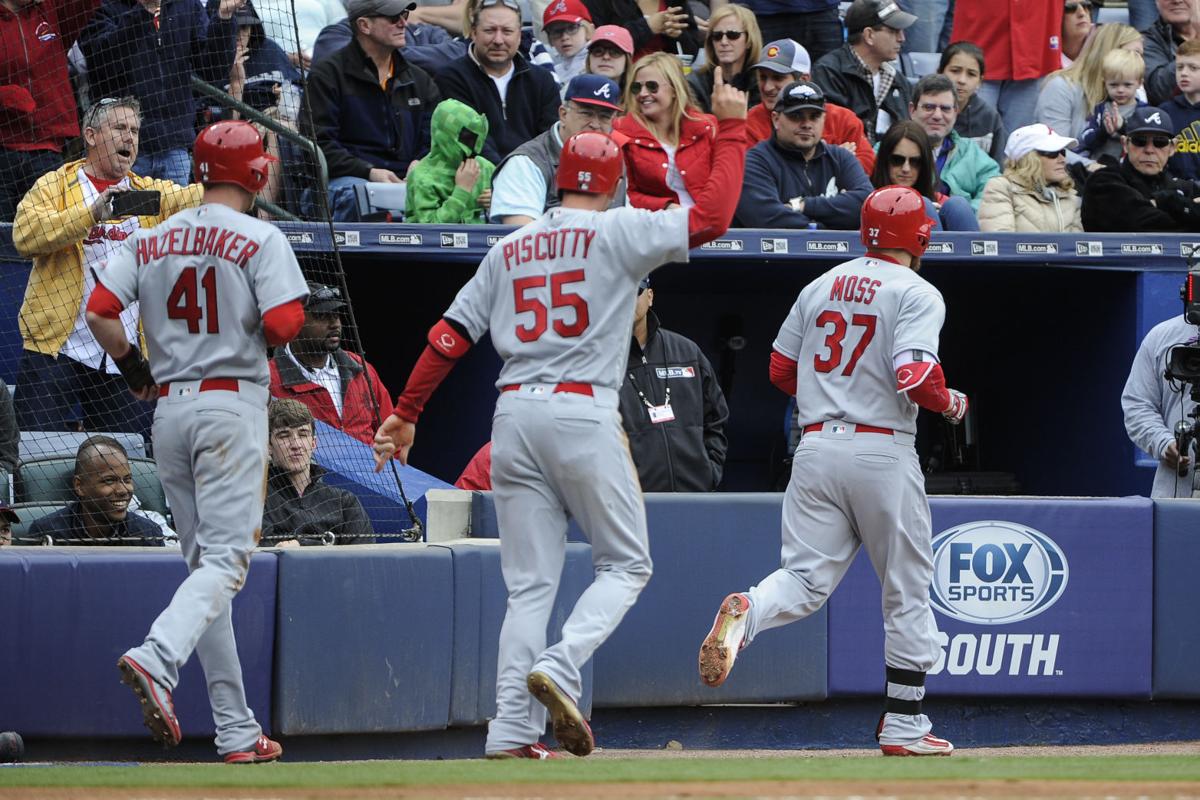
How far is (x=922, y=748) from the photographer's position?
239 inches

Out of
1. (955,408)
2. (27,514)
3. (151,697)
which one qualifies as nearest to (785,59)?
(955,408)

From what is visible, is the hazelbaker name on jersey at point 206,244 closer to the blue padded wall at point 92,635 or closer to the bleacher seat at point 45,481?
the blue padded wall at point 92,635

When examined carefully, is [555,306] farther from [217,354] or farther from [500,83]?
[500,83]

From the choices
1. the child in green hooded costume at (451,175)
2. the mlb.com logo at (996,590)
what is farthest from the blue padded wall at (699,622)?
the child in green hooded costume at (451,175)

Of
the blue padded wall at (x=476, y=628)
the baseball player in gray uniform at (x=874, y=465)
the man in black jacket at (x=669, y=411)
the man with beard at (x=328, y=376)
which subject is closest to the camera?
the baseball player in gray uniform at (x=874, y=465)

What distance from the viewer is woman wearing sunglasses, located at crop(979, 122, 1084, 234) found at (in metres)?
9.90

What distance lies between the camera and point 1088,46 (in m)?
11.5

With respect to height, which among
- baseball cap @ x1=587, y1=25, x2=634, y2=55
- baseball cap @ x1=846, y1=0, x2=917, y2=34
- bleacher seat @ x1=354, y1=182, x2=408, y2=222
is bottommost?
bleacher seat @ x1=354, y1=182, x2=408, y2=222

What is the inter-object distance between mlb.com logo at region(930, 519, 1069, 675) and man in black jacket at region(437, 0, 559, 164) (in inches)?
145

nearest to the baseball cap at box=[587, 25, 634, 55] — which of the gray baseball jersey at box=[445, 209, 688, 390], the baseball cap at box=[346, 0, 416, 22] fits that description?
the baseball cap at box=[346, 0, 416, 22]

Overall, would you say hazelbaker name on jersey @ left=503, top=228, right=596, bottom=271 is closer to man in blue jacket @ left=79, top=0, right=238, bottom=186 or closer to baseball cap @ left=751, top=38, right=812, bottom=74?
man in blue jacket @ left=79, top=0, right=238, bottom=186

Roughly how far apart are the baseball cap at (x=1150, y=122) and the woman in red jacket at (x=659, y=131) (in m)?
2.53

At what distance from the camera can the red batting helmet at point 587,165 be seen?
573cm

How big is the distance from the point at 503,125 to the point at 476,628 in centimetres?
399
